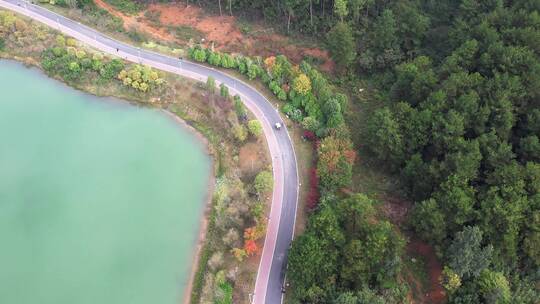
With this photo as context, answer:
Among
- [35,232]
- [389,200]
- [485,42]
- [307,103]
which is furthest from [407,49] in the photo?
[35,232]

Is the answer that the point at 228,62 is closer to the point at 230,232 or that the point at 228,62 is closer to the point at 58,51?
the point at 58,51

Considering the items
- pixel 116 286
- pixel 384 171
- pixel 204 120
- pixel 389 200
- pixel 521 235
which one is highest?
pixel 204 120

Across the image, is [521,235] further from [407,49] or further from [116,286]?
[116,286]

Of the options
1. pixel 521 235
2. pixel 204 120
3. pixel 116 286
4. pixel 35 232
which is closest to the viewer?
pixel 521 235

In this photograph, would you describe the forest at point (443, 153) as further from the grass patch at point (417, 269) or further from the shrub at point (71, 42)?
the shrub at point (71, 42)

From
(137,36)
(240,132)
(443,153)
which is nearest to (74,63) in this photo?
(137,36)

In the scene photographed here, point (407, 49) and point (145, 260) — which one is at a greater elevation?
point (407, 49)

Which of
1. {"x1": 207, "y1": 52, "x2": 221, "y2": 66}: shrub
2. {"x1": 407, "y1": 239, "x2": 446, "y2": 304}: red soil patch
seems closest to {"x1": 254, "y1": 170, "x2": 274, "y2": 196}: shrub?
{"x1": 407, "y1": 239, "x2": 446, "y2": 304}: red soil patch
